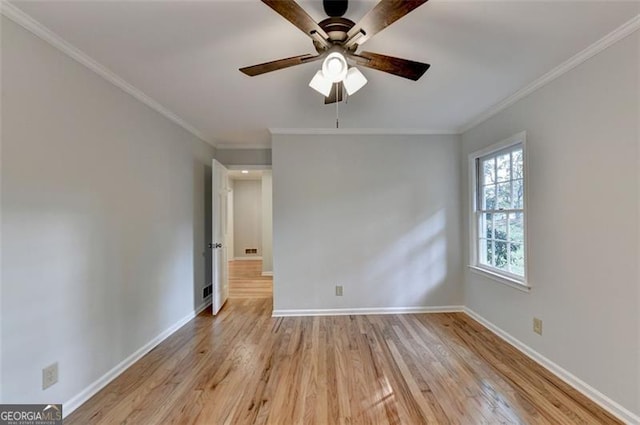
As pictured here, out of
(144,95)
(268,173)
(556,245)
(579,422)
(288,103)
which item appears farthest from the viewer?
(268,173)

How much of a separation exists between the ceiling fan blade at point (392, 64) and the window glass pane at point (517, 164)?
1758mm

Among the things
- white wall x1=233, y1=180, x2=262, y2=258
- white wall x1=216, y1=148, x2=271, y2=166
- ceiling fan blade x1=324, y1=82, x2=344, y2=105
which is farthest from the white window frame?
white wall x1=233, y1=180, x2=262, y2=258

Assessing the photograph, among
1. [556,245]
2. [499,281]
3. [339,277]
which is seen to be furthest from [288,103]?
[499,281]

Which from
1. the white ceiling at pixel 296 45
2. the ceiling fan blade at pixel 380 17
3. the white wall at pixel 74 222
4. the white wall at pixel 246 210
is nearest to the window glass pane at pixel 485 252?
the white ceiling at pixel 296 45

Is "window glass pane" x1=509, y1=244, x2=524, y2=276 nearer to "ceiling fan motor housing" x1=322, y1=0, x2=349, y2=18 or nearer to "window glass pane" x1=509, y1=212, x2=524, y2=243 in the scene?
"window glass pane" x1=509, y1=212, x2=524, y2=243

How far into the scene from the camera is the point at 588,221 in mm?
2062

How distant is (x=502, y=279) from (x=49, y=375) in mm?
3709

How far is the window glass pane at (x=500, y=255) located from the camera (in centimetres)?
307

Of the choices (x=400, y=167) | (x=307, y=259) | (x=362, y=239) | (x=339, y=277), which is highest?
(x=400, y=167)

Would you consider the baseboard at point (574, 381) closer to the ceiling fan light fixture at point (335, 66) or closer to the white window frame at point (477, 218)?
the white window frame at point (477, 218)

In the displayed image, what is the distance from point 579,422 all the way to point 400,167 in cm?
283

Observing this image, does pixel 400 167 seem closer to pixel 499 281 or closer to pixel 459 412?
pixel 499 281

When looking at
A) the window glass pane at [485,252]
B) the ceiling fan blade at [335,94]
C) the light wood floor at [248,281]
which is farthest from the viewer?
the light wood floor at [248,281]

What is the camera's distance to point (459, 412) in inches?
74.1
